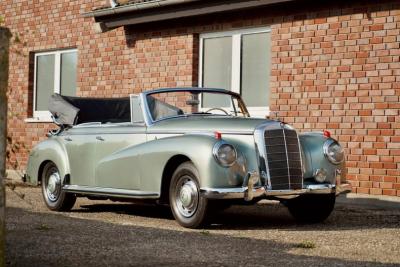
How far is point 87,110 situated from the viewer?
10.6 m

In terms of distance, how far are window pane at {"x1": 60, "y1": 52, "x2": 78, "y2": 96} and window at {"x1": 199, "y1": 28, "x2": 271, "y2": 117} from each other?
370cm

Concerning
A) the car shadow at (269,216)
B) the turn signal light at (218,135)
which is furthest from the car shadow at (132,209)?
the turn signal light at (218,135)

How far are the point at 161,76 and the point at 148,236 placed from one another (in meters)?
6.70

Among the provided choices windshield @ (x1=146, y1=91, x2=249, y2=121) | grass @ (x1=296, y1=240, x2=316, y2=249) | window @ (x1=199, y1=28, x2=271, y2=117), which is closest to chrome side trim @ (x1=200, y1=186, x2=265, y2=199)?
grass @ (x1=296, y1=240, x2=316, y2=249)

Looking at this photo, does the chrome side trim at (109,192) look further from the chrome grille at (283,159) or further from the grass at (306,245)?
the grass at (306,245)

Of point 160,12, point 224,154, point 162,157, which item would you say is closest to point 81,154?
point 162,157

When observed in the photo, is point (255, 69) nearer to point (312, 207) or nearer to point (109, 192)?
point (312, 207)

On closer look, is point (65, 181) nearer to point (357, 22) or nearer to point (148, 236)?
point (148, 236)

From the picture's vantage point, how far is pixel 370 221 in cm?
889

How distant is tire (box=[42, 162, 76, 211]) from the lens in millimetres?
9773

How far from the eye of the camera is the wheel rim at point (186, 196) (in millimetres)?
7781

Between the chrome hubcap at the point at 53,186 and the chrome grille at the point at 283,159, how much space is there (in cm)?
325

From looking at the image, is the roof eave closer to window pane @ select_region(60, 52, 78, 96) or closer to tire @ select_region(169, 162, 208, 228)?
window pane @ select_region(60, 52, 78, 96)

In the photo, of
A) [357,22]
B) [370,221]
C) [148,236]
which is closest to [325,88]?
[357,22]
